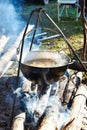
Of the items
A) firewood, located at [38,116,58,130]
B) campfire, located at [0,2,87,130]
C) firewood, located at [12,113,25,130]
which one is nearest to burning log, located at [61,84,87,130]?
campfire, located at [0,2,87,130]

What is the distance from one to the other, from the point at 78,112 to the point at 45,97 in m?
0.52

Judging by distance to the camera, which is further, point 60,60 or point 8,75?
point 8,75

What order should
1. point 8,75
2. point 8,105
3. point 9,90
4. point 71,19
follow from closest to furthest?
point 8,105 → point 9,90 → point 8,75 → point 71,19

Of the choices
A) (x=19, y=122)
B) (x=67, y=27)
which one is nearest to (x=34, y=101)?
(x=19, y=122)

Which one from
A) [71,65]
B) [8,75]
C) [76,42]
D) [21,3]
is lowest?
[21,3]

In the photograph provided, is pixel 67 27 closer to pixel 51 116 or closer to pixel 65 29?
pixel 65 29

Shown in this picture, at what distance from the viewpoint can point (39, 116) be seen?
160 inches

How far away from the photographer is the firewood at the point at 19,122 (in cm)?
362

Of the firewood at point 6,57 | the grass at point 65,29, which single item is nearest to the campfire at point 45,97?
the firewood at point 6,57

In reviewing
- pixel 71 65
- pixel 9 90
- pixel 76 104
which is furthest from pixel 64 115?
pixel 9 90

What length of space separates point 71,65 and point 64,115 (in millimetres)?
718

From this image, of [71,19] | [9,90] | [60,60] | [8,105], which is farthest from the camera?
[71,19]

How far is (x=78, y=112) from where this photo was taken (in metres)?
4.23

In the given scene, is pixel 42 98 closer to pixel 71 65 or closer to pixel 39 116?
pixel 39 116
